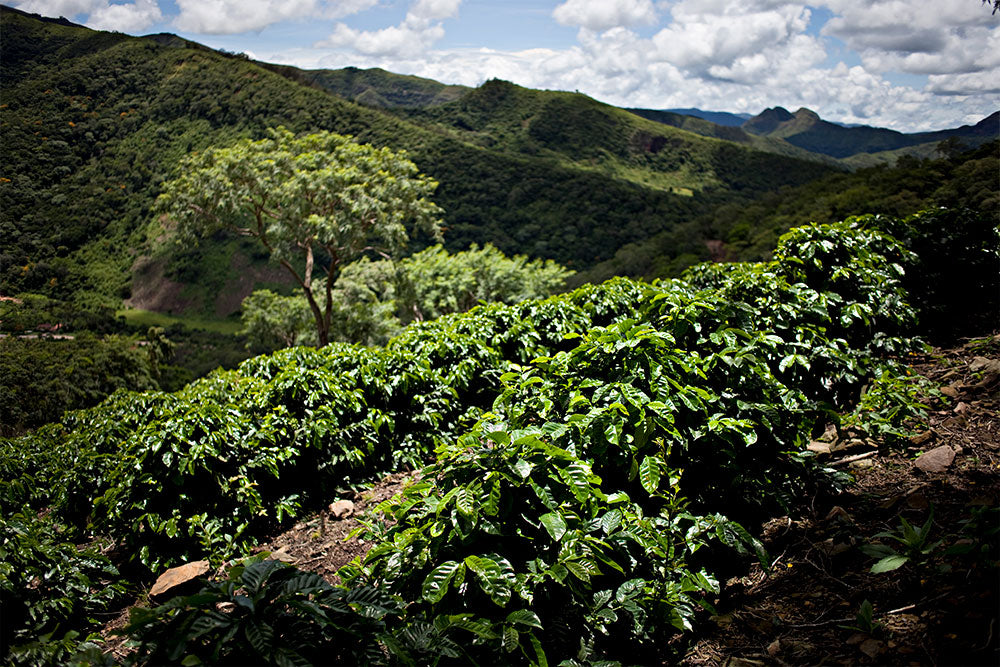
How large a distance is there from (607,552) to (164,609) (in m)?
1.35

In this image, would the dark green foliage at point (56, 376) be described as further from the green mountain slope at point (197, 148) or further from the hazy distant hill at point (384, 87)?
the hazy distant hill at point (384, 87)

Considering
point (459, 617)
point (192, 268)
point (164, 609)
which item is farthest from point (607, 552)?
point (192, 268)

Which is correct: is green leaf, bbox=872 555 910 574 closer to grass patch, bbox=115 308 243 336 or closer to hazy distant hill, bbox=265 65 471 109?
grass patch, bbox=115 308 243 336

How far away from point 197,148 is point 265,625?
55054 millimetres

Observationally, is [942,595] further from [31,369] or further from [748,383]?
[31,369]

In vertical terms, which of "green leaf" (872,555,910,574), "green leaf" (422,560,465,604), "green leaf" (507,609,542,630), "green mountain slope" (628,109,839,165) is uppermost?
"green mountain slope" (628,109,839,165)

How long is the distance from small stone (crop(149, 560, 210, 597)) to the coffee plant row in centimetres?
14

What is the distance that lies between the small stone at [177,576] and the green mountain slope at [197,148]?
3666 centimetres

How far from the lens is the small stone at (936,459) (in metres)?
2.55

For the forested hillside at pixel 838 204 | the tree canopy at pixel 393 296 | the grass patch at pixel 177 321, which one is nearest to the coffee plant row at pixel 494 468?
the forested hillside at pixel 838 204

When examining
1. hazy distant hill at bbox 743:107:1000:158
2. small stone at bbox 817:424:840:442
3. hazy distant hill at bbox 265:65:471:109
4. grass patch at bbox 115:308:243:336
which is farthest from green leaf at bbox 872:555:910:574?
hazy distant hill at bbox 743:107:1000:158

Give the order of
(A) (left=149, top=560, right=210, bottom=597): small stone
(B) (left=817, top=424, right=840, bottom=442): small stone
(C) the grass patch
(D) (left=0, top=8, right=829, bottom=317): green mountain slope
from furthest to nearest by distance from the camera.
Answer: (D) (left=0, top=8, right=829, bottom=317): green mountain slope → (C) the grass patch → (B) (left=817, top=424, right=840, bottom=442): small stone → (A) (left=149, top=560, right=210, bottom=597): small stone

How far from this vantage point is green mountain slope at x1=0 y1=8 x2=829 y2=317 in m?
39.4

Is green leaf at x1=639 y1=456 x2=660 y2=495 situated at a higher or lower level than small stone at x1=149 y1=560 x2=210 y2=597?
higher
